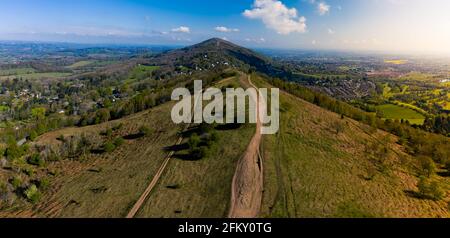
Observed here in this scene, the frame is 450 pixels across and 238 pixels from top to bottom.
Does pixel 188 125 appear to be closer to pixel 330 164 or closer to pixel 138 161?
pixel 138 161

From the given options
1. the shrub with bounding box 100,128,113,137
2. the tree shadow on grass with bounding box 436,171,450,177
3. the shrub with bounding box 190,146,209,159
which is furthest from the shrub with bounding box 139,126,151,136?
the tree shadow on grass with bounding box 436,171,450,177

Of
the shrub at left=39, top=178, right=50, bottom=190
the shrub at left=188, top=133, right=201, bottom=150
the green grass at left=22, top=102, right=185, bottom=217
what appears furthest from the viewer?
the shrub at left=188, top=133, right=201, bottom=150

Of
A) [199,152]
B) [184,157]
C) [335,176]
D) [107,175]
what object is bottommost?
[107,175]

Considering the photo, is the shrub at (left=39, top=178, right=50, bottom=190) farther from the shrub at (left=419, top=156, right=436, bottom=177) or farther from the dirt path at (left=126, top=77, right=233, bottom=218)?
the shrub at (left=419, top=156, right=436, bottom=177)

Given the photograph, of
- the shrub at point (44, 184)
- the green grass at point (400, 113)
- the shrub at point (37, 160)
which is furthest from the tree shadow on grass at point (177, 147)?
the green grass at point (400, 113)

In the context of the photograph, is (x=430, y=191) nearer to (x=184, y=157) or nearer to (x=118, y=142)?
(x=184, y=157)

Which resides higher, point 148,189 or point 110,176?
point 148,189

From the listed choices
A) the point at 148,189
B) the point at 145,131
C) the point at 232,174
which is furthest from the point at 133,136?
the point at 232,174
